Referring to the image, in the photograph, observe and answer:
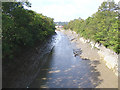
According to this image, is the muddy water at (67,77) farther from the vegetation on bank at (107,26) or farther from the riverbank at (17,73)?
the vegetation on bank at (107,26)

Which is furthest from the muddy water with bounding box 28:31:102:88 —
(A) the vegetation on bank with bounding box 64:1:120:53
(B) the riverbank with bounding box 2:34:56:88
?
(A) the vegetation on bank with bounding box 64:1:120:53

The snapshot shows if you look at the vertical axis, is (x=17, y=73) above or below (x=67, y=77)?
above

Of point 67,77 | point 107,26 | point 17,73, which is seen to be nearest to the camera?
point 17,73

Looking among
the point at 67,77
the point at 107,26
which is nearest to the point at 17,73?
the point at 67,77

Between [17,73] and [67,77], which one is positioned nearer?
[17,73]

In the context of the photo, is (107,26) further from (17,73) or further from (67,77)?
(17,73)

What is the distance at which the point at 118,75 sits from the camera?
11.7 metres

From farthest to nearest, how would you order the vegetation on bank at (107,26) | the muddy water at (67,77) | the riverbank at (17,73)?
the vegetation on bank at (107,26) → the muddy water at (67,77) → the riverbank at (17,73)

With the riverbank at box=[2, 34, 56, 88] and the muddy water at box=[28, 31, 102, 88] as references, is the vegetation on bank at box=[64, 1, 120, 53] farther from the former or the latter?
the riverbank at box=[2, 34, 56, 88]

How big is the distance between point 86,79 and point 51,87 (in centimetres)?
394

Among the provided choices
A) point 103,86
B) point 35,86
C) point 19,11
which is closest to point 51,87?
point 35,86

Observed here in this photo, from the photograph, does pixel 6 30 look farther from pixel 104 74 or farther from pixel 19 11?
pixel 104 74

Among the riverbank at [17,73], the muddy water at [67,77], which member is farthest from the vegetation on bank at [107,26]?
the riverbank at [17,73]

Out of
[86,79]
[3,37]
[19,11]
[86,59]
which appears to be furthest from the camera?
[86,59]
